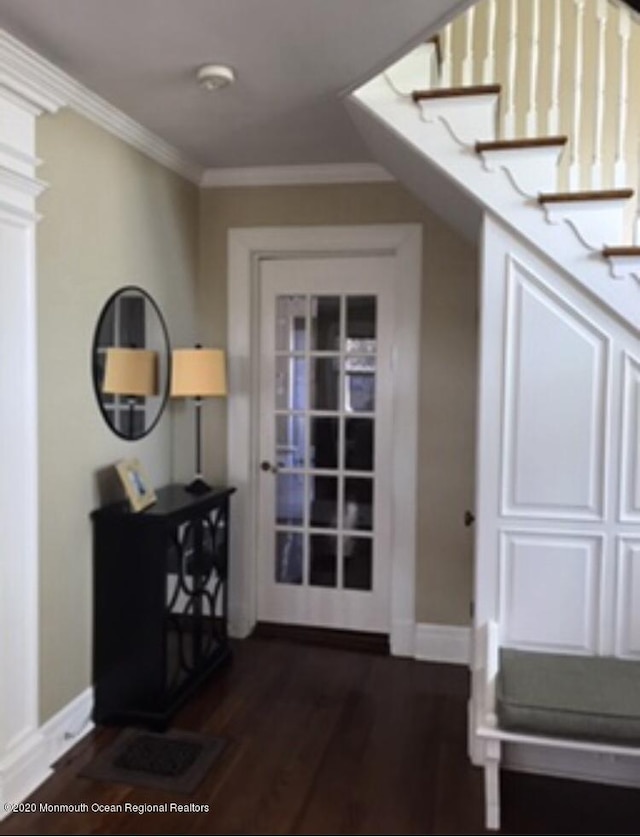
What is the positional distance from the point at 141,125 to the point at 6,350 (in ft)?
4.18

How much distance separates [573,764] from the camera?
2451 millimetres

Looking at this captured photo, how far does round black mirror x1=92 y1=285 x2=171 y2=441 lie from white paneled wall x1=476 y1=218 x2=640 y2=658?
59.6 inches

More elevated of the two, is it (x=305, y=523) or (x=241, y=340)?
(x=241, y=340)

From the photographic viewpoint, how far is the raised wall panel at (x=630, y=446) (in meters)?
2.34

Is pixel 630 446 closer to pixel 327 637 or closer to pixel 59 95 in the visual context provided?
pixel 327 637

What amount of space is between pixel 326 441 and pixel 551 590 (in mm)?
1537

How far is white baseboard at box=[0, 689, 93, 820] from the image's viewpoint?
2.22 meters

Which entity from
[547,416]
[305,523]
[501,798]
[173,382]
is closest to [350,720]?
[501,798]

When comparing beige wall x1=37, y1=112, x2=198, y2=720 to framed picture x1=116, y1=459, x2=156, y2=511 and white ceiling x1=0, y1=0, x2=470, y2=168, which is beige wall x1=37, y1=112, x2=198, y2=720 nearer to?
framed picture x1=116, y1=459, x2=156, y2=511

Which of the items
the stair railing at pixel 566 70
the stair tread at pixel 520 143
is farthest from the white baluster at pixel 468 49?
the stair tread at pixel 520 143

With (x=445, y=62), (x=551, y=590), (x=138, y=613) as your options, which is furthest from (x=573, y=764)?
(x=445, y=62)

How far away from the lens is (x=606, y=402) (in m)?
2.36

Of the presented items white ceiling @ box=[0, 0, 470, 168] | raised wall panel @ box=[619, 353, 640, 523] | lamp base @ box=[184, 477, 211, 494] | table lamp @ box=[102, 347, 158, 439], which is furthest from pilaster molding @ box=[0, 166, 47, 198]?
raised wall panel @ box=[619, 353, 640, 523]

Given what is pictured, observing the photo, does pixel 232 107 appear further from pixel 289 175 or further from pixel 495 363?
pixel 495 363
